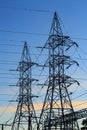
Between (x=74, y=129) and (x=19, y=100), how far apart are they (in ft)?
39.8

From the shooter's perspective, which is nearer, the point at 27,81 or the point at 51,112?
the point at 51,112

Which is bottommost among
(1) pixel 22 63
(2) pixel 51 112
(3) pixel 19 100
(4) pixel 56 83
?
(2) pixel 51 112

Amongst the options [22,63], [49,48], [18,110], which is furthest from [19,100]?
[49,48]

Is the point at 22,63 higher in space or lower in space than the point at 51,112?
higher

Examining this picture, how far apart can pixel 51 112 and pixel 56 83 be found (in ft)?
11.2

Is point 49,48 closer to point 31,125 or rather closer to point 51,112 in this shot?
point 51,112

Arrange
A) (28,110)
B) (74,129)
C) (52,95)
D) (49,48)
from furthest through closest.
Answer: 1. (28,110)
2. (74,129)
3. (49,48)
4. (52,95)

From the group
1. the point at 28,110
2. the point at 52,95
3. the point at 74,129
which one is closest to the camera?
the point at 52,95

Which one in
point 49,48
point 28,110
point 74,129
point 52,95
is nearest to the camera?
point 52,95

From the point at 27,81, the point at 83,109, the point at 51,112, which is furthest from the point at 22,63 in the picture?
the point at 51,112

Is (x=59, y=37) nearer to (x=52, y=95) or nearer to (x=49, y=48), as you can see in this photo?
(x=49, y=48)

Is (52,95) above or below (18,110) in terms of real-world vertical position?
below

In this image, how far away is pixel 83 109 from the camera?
5362 centimetres

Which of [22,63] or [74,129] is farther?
[22,63]
